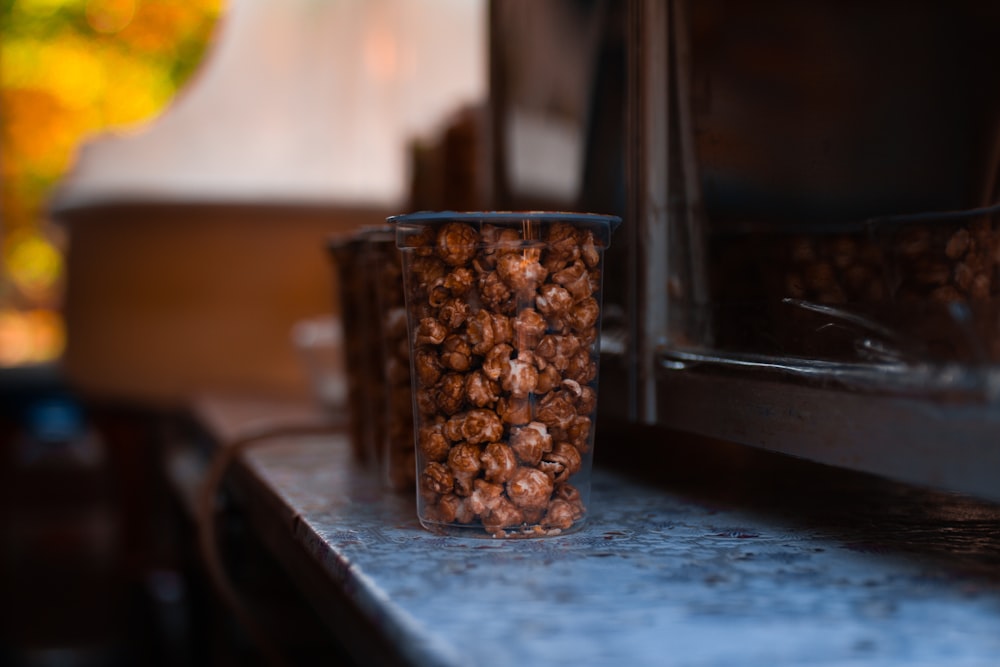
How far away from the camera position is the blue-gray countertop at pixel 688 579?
51cm

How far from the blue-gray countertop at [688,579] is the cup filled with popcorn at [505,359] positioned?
0.03 metres

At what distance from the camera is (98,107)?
19.3 ft

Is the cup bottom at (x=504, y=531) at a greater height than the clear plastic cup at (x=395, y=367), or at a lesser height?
lesser

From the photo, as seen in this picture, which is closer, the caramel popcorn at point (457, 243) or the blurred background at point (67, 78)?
the caramel popcorn at point (457, 243)

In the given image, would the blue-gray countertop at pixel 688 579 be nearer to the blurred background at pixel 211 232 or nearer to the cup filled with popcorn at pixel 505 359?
the cup filled with popcorn at pixel 505 359

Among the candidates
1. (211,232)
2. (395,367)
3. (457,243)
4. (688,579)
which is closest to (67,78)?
(211,232)

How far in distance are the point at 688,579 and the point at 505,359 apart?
0.19 m

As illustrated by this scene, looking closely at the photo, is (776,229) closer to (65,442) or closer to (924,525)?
(924,525)

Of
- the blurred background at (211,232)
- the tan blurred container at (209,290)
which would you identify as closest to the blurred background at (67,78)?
the blurred background at (211,232)

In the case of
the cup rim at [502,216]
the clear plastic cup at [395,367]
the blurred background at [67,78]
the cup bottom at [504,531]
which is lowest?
the cup bottom at [504,531]

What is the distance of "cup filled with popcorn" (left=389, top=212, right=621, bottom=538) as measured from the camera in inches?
28.0

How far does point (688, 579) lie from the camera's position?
0.62 meters

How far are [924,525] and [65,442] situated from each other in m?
2.84

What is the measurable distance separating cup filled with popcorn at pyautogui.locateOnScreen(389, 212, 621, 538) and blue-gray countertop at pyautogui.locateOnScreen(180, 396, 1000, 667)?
0.03m
